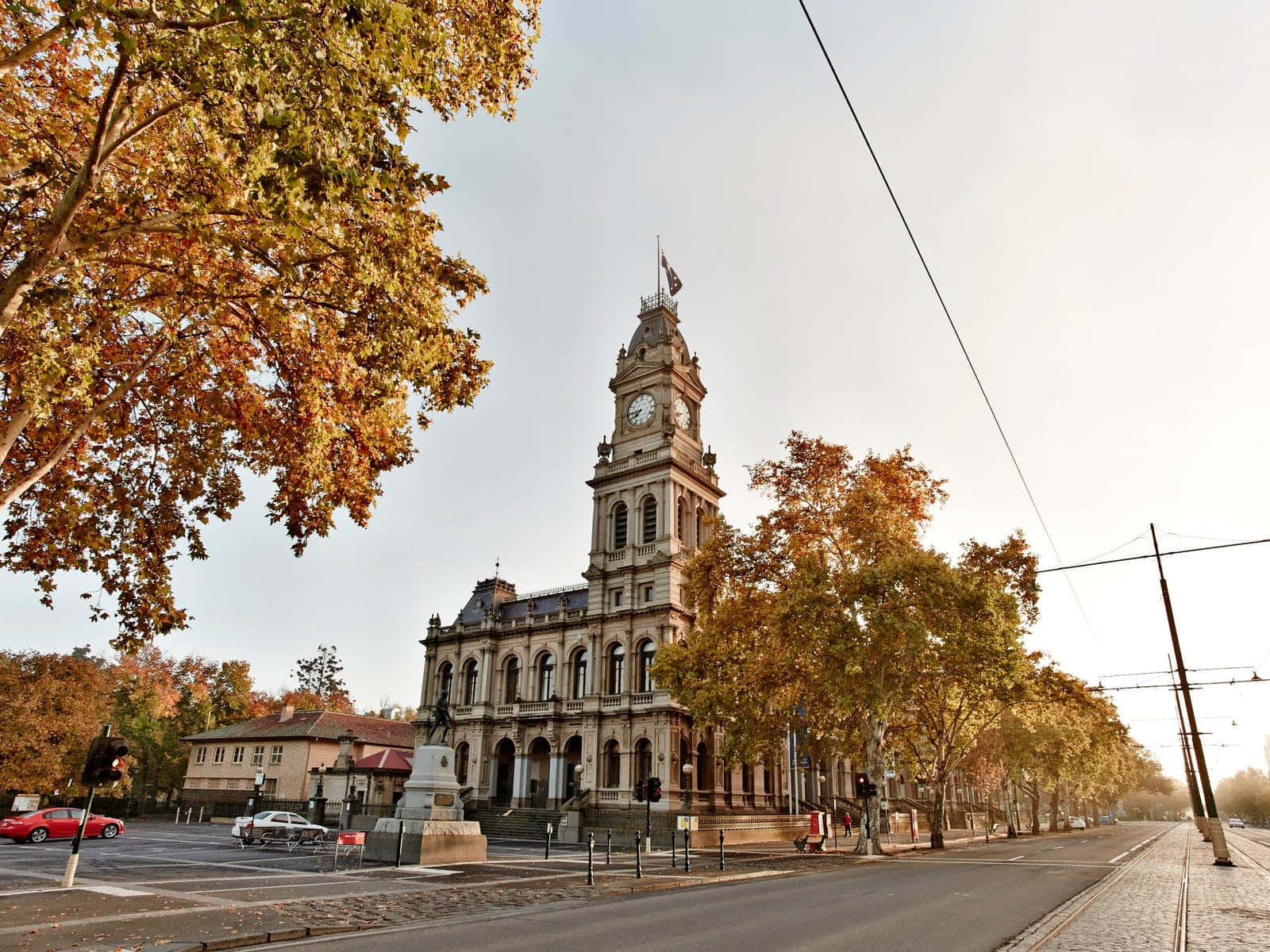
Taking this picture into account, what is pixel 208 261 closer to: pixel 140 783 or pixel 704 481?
pixel 704 481

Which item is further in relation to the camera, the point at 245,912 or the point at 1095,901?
the point at 1095,901

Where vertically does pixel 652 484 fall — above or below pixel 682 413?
below

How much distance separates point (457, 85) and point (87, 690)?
155 ft

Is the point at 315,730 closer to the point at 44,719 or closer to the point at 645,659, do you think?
the point at 44,719

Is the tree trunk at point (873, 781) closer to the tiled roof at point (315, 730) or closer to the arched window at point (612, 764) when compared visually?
the arched window at point (612, 764)

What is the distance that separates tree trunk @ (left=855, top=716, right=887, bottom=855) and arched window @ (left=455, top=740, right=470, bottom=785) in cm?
2789

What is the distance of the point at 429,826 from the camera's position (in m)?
21.0

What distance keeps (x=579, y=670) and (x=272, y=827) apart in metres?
20.8

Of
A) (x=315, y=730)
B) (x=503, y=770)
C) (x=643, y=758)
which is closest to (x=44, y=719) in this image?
(x=315, y=730)

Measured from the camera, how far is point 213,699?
68.8m

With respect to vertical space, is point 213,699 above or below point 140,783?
above

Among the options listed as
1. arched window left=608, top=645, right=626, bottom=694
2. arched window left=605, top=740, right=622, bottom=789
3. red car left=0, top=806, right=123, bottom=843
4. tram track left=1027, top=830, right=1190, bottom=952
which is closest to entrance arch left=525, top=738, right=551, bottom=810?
arched window left=605, top=740, right=622, bottom=789

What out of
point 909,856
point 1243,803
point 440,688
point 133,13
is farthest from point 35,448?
point 1243,803

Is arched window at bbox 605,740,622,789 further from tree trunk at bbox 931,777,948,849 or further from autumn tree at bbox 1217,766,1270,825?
autumn tree at bbox 1217,766,1270,825
